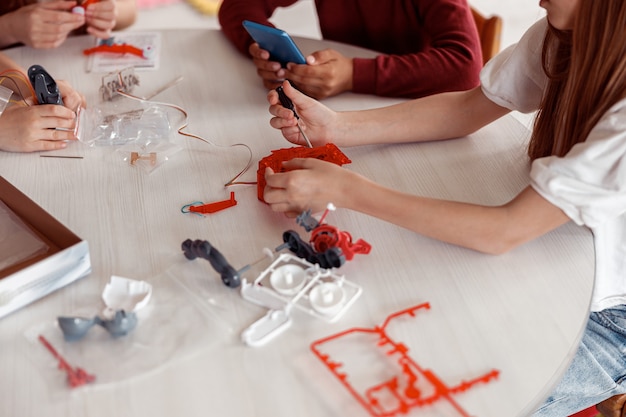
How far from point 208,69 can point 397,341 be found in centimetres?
82

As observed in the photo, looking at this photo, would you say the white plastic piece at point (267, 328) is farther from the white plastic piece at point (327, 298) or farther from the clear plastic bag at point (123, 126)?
the clear plastic bag at point (123, 126)

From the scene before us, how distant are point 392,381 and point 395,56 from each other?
0.78m

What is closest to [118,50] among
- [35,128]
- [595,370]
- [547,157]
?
[35,128]

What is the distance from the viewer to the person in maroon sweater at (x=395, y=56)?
1316 millimetres

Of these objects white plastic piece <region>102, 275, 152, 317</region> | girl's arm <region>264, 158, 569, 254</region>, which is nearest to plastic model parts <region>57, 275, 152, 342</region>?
white plastic piece <region>102, 275, 152, 317</region>

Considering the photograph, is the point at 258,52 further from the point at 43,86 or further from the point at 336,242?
the point at 336,242

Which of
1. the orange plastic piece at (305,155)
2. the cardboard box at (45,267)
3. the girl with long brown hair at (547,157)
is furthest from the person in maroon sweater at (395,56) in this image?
the cardboard box at (45,267)

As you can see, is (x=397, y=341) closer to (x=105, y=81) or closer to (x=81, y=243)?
(x=81, y=243)

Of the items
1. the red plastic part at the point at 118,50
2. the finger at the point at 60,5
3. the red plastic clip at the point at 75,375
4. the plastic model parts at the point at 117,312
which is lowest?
the red plastic part at the point at 118,50

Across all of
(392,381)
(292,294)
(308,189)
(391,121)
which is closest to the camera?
(392,381)

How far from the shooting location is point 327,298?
0.86 metres

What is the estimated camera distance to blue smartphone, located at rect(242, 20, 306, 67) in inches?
48.5

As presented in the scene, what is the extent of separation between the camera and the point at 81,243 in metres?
0.88

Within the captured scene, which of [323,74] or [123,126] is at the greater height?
[323,74]
